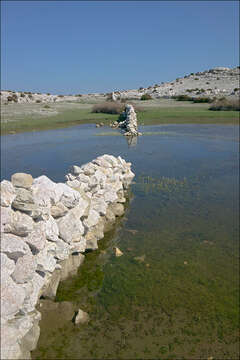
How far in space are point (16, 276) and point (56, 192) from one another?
3137 millimetres

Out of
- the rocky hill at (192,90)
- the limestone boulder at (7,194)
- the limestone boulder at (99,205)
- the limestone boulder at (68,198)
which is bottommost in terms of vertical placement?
the limestone boulder at (99,205)

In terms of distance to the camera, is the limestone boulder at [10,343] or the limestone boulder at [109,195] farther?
the limestone boulder at [109,195]

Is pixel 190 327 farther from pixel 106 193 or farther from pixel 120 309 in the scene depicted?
pixel 106 193

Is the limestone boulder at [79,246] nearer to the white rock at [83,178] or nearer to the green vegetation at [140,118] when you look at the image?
the white rock at [83,178]

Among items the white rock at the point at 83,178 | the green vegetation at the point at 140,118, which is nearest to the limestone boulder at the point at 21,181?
the white rock at the point at 83,178

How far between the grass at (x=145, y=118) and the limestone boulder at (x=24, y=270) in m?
32.2

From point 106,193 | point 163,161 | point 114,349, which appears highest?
point 163,161

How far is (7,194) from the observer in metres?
7.57

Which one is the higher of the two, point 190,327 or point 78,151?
point 78,151

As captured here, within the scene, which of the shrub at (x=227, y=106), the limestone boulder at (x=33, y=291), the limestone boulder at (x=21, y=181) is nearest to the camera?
the limestone boulder at (x=33, y=291)

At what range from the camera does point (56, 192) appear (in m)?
9.25

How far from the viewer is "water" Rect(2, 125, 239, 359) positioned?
6.60 m

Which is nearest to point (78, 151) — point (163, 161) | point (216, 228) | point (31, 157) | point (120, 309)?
point (31, 157)

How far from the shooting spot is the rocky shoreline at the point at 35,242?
20.4ft
